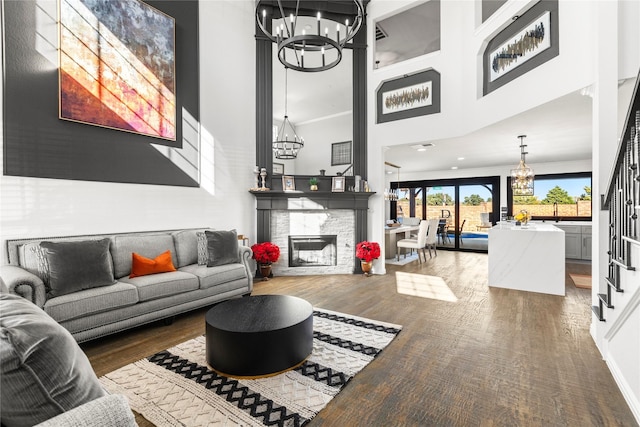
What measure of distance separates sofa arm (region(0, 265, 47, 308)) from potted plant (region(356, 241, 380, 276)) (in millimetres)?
4115

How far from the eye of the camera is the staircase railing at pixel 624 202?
6.17 feet

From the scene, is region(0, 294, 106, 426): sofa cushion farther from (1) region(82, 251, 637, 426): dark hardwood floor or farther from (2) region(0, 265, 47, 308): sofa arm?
(2) region(0, 265, 47, 308): sofa arm

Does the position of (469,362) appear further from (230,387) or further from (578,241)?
(578,241)

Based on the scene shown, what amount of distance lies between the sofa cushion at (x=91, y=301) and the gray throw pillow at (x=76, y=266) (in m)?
0.08

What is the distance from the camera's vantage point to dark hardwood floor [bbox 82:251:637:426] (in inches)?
71.2

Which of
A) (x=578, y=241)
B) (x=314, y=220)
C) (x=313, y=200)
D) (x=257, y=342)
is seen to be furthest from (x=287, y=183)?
(x=578, y=241)

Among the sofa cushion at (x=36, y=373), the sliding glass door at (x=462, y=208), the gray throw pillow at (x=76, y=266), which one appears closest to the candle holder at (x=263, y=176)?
the gray throw pillow at (x=76, y=266)

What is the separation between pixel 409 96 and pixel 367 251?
2789 mm

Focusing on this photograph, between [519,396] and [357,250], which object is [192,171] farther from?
[519,396]

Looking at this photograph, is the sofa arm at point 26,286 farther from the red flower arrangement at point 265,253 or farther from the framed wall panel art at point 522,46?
the framed wall panel art at point 522,46

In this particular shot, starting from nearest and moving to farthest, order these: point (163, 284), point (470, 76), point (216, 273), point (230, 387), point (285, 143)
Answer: point (230, 387)
point (163, 284)
point (216, 273)
point (470, 76)
point (285, 143)

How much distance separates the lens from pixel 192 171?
14.6 ft

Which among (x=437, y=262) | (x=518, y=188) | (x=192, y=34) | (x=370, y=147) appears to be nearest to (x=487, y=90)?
(x=370, y=147)

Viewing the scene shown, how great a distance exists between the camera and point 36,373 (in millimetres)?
801
